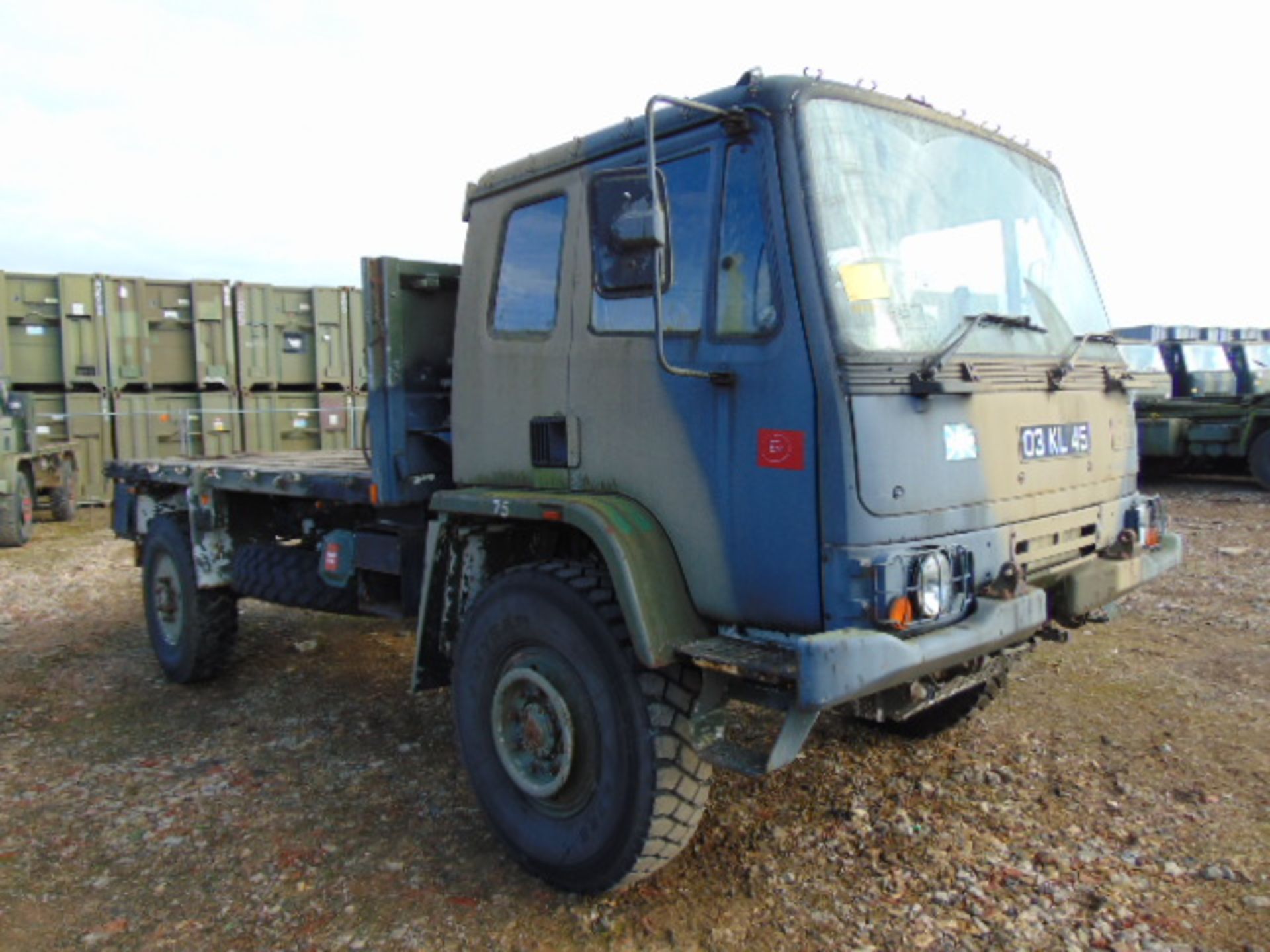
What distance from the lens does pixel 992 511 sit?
327 centimetres

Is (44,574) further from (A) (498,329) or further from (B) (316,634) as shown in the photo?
(A) (498,329)

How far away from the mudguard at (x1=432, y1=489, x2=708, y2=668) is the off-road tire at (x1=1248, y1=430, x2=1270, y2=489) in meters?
13.6

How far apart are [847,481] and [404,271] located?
2497 millimetres

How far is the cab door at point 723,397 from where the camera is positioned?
2.99 meters

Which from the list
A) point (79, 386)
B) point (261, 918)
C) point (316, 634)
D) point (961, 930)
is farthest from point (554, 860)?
point (79, 386)

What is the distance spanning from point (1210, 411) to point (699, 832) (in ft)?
45.0

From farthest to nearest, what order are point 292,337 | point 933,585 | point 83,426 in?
point 292,337, point 83,426, point 933,585

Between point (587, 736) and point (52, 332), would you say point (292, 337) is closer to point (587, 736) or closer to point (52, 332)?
point (52, 332)

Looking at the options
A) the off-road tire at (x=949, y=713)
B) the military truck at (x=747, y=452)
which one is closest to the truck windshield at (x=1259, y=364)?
the off-road tire at (x=949, y=713)

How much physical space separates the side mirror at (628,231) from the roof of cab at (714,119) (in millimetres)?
296

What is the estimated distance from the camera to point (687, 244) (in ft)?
10.8

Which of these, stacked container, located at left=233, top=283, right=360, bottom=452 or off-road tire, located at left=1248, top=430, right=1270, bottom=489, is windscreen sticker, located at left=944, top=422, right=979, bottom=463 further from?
stacked container, located at left=233, top=283, right=360, bottom=452

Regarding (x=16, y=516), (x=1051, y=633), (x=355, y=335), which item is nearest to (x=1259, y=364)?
(x=355, y=335)

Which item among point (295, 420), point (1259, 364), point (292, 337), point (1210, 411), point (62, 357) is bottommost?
point (1210, 411)
